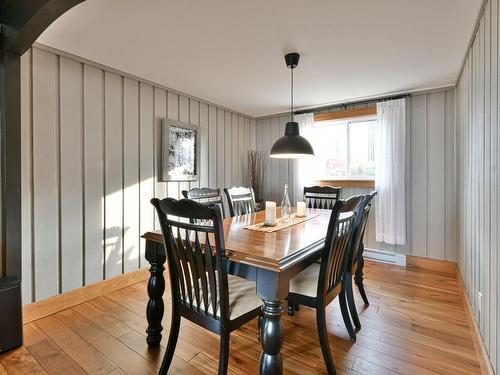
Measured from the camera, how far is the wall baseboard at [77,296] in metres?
2.07

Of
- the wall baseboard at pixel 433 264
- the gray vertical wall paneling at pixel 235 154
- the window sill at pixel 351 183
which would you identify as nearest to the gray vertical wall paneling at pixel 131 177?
the gray vertical wall paneling at pixel 235 154

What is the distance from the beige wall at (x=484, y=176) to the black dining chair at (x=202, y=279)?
126cm

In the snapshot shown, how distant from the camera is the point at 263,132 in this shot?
4.52 metres

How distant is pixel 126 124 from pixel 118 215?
0.93 metres

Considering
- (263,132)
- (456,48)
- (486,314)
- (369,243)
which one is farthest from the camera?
(263,132)

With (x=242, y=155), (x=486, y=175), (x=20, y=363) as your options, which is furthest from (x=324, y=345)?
(x=242, y=155)

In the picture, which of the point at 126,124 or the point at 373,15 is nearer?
the point at 373,15

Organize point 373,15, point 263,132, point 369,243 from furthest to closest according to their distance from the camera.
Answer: point 263,132 → point 369,243 → point 373,15

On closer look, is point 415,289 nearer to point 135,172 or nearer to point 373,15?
point 373,15

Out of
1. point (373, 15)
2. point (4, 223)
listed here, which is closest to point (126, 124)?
point (4, 223)

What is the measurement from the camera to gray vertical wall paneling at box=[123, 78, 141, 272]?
2.70 m

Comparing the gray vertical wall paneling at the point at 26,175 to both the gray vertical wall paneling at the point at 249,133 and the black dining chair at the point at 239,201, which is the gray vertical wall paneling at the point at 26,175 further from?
the gray vertical wall paneling at the point at 249,133

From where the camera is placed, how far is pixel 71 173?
228cm

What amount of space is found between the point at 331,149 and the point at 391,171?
91 centimetres
